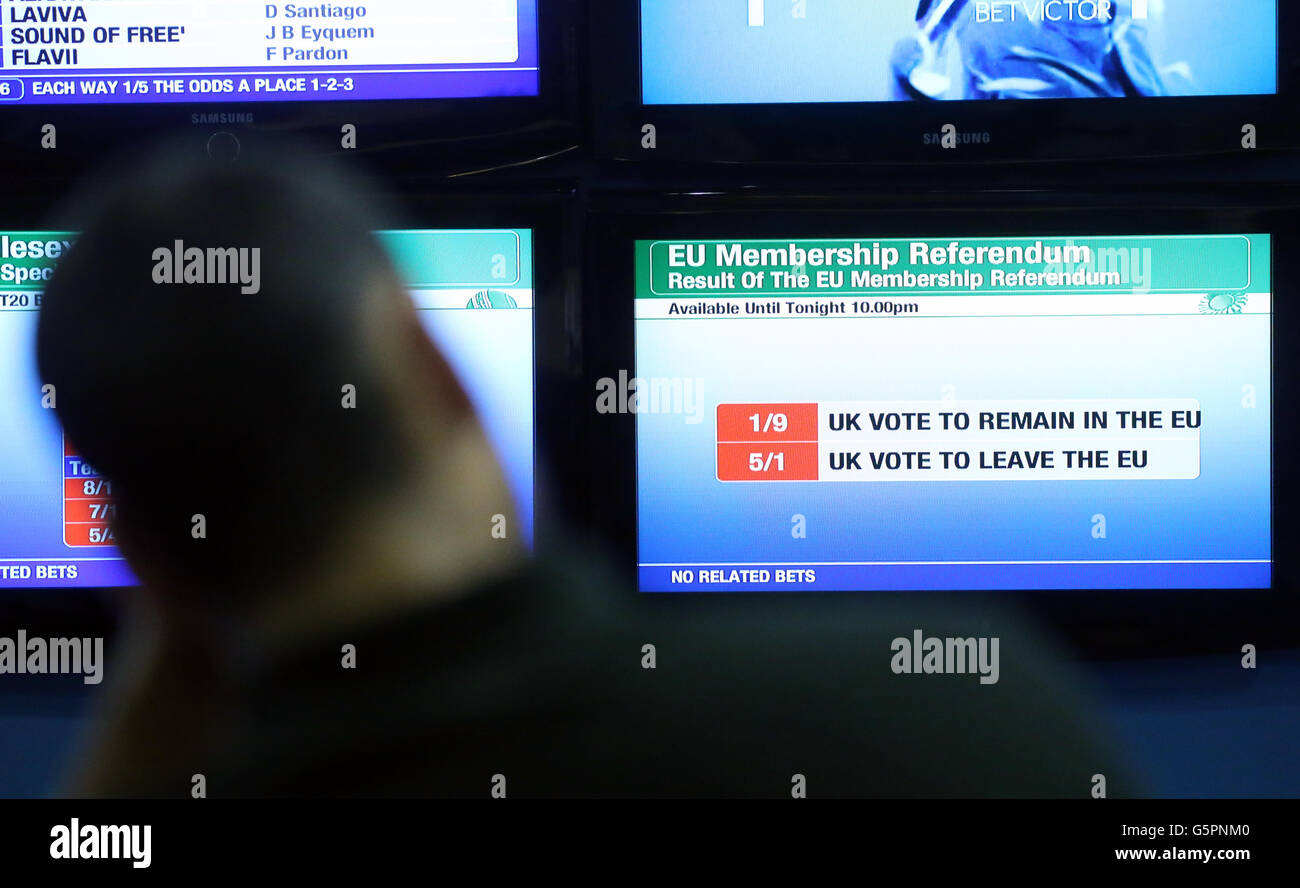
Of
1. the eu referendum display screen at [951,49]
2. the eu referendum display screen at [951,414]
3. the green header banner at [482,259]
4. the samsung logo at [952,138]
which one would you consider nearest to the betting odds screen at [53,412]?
the green header banner at [482,259]

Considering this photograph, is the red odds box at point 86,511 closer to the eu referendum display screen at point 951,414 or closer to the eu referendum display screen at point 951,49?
the eu referendum display screen at point 951,414

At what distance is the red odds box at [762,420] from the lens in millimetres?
1164

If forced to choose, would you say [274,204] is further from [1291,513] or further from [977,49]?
[1291,513]

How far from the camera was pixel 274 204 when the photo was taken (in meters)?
1.17

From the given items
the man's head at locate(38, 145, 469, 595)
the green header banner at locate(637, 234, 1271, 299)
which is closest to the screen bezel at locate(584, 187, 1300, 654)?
the green header banner at locate(637, 234, 1271, 299)

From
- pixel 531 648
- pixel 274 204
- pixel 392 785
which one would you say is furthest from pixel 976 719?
pixel 274 204

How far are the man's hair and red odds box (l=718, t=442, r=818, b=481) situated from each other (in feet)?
1.22

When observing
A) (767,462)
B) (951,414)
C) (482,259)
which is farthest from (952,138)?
(482,259)

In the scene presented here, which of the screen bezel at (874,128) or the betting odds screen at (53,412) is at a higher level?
the screen bezel at (874,128)


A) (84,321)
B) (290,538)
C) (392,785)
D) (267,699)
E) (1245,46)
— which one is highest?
(1245,46)

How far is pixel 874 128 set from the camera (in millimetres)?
1147

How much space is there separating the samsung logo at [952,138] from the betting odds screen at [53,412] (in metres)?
0.46

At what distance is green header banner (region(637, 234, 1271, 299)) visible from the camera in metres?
1.14
